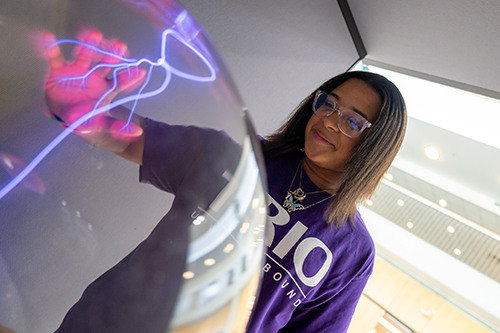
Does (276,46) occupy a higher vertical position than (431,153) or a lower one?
higher

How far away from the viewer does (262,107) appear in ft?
4.59

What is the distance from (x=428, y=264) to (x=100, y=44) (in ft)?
9.81

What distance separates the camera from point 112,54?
0.28 meters

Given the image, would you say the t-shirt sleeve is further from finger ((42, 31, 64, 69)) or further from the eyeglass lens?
the eyeglass lens

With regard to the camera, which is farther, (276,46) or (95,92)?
(276,46)

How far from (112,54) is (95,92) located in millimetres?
36

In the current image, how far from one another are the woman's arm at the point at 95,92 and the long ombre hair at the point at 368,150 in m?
0.56

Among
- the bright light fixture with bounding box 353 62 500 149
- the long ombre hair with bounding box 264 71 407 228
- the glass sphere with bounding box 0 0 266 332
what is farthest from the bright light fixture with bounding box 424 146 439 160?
the glass sphere with bounding box 0 0 266 332

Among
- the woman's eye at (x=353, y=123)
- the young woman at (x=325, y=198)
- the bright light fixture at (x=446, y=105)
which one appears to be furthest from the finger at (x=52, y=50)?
the bright light fixture at (x=446, y=105)

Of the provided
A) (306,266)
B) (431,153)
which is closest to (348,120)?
(306,266)

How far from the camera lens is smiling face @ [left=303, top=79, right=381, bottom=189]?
760 millimetres

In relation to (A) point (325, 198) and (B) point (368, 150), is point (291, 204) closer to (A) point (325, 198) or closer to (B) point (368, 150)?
(A) point (325, 198)

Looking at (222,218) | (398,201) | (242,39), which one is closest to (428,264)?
(398,201)

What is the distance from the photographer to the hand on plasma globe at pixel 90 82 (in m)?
0.26
